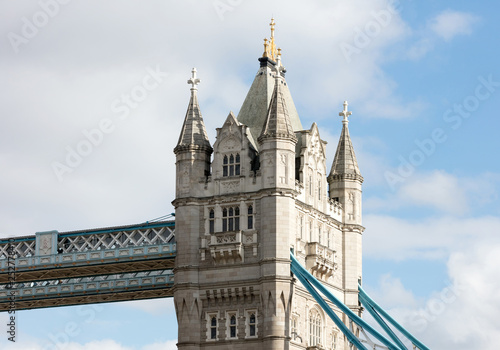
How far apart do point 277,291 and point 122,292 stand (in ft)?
58.4

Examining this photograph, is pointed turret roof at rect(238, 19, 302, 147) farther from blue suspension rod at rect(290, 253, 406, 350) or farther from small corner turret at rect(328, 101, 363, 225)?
blue suspension rod at rect(290, 253, 406, 350)

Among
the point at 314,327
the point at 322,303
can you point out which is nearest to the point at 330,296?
the point at 322,303

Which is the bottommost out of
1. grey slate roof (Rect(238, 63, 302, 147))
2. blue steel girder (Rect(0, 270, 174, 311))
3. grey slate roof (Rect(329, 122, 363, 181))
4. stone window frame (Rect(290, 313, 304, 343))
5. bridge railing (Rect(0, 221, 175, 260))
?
stone window frame (Rect(290, 313, 304, 343))

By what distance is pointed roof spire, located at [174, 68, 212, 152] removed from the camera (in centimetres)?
10500

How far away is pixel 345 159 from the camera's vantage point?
371 feet

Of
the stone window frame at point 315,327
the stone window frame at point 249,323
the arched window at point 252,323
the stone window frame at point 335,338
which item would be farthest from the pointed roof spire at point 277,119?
the stone window frame at point 335,338

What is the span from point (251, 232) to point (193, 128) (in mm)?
9913

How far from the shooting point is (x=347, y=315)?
102 m

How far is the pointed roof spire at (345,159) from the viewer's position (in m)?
113

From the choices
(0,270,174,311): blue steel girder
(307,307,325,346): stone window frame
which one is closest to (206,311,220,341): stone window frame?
(307,307,325,346): stone window frame

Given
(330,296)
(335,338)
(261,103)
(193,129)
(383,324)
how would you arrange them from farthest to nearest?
1. (383,324)
2. (261,103)
3. (335,338)
4. (193,129)
5. (330,296)

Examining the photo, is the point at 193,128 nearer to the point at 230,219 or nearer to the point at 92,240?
the point at 230,219

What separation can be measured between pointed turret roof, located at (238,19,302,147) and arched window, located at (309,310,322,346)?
14.9m

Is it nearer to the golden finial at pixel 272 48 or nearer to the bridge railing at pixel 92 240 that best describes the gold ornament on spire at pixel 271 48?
the golden finial at pixel 272 48
